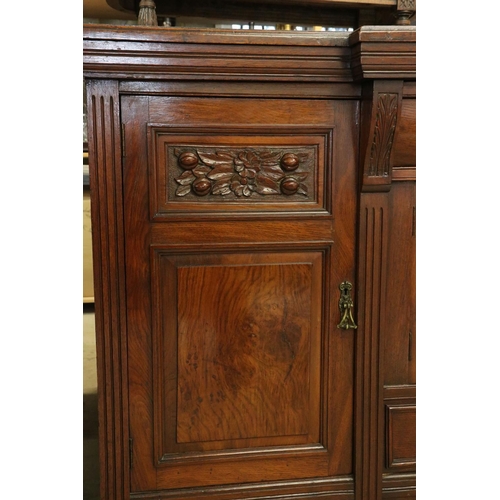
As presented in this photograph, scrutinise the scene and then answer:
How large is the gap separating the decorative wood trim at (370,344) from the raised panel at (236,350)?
0.09m

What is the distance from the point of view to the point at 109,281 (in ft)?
4.13

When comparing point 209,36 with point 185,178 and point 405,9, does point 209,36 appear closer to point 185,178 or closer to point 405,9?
point 185,178

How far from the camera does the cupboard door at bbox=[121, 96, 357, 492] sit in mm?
1262

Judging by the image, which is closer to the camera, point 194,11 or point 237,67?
point 237,67

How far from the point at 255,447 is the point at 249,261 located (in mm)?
409

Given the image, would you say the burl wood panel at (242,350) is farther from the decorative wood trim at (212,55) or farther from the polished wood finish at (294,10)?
the polished wood finish at (294,10)

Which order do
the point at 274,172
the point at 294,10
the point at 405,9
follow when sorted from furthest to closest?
the point at 294,10 < the point at 405,9 < the point at 274,172

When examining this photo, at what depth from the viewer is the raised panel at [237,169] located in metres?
1.26

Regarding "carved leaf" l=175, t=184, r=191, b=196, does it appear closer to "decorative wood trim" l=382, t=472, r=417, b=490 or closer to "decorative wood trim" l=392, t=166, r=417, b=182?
"decorative wood trim" l=392, t=166, r=417, b=182

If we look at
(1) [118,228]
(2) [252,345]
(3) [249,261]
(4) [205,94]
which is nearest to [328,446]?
(2) [252,345]

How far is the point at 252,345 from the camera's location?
52.2 inches

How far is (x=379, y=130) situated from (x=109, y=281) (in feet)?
2.04

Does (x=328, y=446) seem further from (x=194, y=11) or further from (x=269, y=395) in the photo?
(x=194, y=11)

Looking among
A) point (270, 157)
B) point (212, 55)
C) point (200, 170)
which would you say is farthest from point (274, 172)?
point (212, 55)
